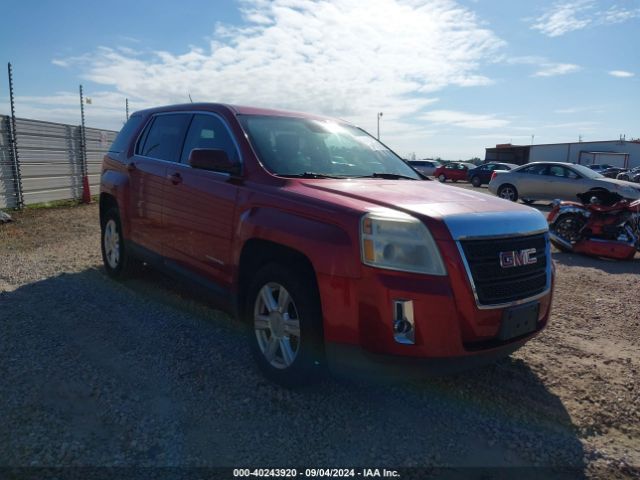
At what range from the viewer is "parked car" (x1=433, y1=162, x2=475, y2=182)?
108ft

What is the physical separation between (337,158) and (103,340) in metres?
2.39

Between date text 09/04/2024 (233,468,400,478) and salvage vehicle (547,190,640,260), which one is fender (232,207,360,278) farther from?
salvage vehicle (547,190,640,260)

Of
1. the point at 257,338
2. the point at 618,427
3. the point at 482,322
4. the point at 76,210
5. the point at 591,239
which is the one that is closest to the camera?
the point at 482,322

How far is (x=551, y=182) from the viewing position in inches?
590

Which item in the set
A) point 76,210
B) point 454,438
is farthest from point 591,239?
point 76,210

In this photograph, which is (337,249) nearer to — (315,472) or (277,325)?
(277,325)

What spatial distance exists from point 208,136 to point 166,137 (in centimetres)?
88

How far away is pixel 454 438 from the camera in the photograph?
2754 millimetres

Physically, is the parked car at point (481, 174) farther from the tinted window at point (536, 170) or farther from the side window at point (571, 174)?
the side window at point (571, 174)

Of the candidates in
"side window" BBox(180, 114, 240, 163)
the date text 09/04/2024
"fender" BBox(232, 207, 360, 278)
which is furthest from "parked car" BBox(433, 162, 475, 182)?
the date text 09/04/2024

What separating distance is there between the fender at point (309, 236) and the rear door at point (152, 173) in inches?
62.7

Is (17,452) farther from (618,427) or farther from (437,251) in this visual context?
(618,427)

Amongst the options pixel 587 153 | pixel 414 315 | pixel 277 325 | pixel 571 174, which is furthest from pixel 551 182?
pixel 587 153

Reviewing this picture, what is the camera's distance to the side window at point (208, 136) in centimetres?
380
